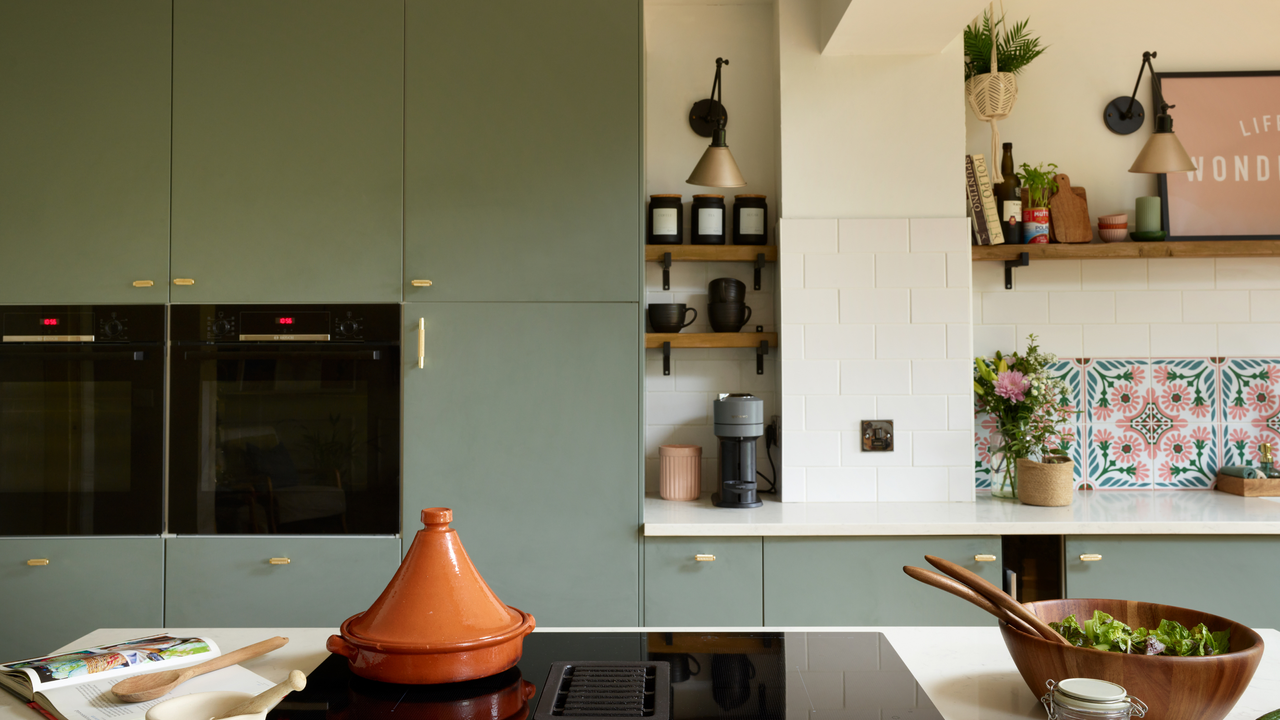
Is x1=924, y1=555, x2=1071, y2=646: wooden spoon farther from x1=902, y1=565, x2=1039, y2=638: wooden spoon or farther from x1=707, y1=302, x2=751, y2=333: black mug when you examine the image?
x1=707, y1=302, x2=751, y2=333: black mug

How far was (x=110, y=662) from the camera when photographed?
3.78 ft

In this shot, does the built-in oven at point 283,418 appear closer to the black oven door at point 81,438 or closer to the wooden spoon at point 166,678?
the black oven door at point 81,438

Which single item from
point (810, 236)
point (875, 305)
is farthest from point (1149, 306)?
point (810, 236)

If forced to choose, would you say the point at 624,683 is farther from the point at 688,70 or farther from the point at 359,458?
the point at 688,70

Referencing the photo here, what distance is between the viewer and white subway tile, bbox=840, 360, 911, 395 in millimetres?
2895

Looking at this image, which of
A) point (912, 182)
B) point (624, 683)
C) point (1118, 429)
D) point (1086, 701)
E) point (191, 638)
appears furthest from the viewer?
point (1118, 429)

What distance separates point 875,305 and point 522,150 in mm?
1290

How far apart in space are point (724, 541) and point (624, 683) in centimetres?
140

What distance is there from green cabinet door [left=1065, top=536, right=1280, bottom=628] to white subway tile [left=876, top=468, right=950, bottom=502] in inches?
18.3

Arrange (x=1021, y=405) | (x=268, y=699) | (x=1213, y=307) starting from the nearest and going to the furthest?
(x=268, y=699)
(x=1021, y=405)
(x=1213, y=307)

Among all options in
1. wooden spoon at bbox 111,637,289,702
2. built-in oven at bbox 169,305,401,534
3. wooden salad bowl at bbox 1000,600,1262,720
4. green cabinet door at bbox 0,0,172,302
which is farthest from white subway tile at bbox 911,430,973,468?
green cabinet door at bbox 0,0,172,302

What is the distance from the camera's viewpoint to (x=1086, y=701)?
88 cm

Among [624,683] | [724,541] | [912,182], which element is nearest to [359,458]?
[724,541]

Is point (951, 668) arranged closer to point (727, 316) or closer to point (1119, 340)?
point (727, 316)
